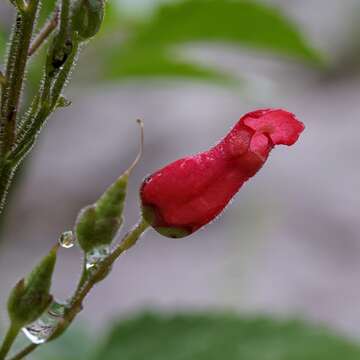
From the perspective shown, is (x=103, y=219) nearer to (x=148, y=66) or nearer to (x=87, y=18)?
(x=87, y=18)

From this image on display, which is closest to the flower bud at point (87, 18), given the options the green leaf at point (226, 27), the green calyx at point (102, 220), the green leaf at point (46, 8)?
the green calyx at point (102, 220)

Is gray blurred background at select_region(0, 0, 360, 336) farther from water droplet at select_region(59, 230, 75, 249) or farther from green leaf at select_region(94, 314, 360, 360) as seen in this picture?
water droplet at select_region(59, 230, 75, 249)

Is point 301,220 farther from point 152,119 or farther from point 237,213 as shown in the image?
point 152,119

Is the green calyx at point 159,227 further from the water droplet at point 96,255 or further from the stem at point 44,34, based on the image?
the stem at point 44,34

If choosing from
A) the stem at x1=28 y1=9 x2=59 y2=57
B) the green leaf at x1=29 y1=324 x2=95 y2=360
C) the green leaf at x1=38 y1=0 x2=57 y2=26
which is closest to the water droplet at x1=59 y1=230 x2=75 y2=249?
the stem at x1=28 y1=9 x2=59 y2=57

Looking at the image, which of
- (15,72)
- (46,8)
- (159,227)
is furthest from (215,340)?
(15,72)
